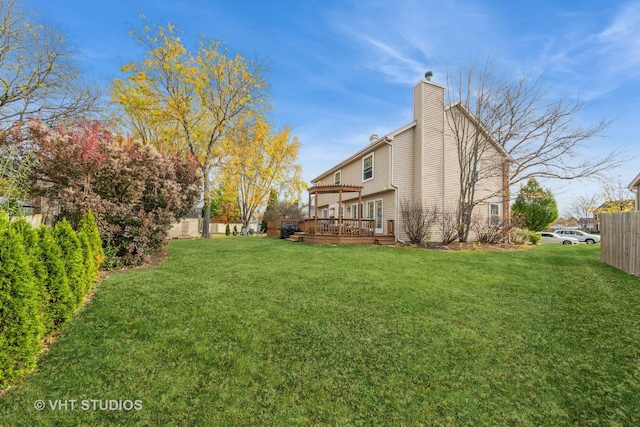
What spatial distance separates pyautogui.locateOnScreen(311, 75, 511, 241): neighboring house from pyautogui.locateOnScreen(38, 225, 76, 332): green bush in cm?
1075

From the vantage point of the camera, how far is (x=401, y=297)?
4.99 metres

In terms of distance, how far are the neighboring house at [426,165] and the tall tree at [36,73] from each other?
1243 cm

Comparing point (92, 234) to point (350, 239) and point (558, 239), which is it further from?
point (558, 239)

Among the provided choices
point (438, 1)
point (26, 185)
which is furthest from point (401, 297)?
point (438, 1)

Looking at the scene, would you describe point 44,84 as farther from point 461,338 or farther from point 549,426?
point 549,426

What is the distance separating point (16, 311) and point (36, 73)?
600 inches

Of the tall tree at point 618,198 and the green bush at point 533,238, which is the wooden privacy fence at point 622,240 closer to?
the green bush at point 533,238

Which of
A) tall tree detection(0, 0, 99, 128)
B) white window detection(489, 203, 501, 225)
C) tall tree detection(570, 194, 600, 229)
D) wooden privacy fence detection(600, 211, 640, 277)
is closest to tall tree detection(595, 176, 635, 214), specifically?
tall tree detection(570, 194, 600, 229)

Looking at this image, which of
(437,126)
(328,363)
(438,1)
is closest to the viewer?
(328,363)

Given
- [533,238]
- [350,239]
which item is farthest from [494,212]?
[350,239]

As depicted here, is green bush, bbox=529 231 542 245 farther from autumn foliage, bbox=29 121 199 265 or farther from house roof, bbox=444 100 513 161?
autumn foliage, bbox=29 121 199 265

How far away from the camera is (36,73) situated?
12359 mm

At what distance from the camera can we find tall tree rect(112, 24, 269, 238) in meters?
16.1

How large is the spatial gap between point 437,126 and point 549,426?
14475mm
